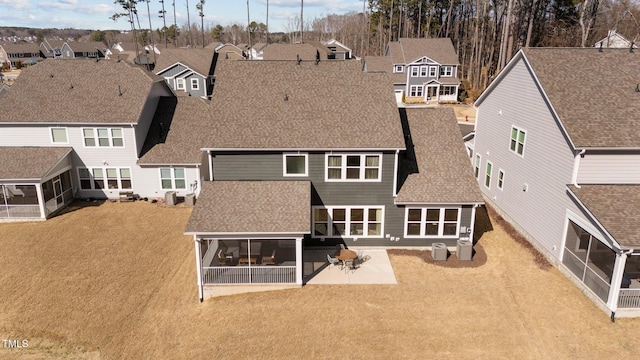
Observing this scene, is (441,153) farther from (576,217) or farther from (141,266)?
(141,266)

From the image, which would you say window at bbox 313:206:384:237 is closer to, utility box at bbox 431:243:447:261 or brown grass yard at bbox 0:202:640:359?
brown grass yard at bbox 0:202:640:359

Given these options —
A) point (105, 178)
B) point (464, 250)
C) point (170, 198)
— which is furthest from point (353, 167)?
point (105, 178)

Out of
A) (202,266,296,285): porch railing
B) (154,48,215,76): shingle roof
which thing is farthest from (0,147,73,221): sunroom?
(154,48,215,76): shingle roof

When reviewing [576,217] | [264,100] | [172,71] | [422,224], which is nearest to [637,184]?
[576,217]

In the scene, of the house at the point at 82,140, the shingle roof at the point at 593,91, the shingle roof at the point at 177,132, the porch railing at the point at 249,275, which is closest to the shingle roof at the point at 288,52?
the shingle roof at the point at 177,132

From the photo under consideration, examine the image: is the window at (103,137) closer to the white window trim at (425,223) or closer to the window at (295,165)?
the window at (295,165)
